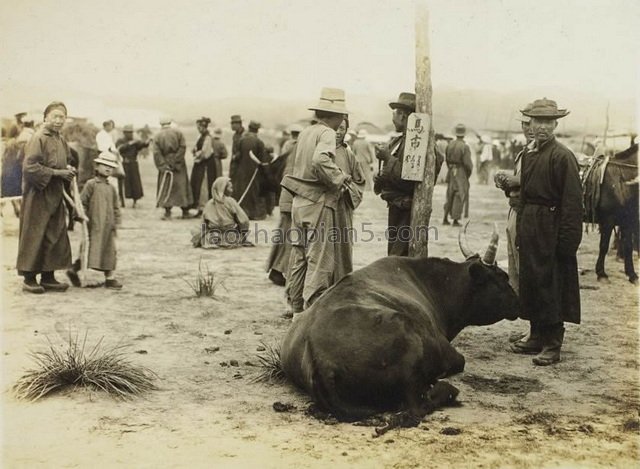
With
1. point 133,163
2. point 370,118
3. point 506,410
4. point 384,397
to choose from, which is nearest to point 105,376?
point 384,397

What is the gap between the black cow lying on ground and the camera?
4.73 meters

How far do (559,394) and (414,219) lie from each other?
7.21ft

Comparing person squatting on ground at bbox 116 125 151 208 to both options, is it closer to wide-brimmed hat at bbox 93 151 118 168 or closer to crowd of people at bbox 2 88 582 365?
crowd of people at bbox 2 88 582 365

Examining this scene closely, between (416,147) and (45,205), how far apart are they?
429 cm

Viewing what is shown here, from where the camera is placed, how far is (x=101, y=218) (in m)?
8.90

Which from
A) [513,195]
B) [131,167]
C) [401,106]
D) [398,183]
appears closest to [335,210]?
[398,183]

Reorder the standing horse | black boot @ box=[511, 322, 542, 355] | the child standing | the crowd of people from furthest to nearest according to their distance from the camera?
the standing horse < the child standing < black boot @ box=[511, 322, 542, 355] < the crowd of people

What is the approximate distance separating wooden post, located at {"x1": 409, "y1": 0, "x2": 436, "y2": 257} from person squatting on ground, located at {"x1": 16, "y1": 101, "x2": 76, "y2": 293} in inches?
158

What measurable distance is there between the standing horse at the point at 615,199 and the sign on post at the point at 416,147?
395 centimetres

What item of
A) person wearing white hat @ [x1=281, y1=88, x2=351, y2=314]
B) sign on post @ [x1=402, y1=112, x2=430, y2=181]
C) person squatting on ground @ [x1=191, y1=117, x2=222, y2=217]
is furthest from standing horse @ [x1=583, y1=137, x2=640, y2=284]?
person squatting on ground @ [x1=191, y1=117, x2=222, y2=217]

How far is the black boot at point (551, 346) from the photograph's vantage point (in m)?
6.06

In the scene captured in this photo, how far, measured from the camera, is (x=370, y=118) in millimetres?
24828

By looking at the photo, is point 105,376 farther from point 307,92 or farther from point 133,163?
point 133,163

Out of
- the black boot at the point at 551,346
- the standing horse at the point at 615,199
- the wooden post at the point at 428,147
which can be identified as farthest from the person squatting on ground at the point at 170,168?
the black boot at the point at 551,346
